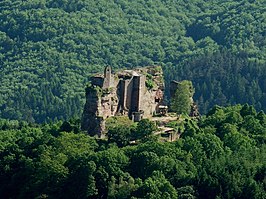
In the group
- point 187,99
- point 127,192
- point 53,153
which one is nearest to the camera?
point 127,192

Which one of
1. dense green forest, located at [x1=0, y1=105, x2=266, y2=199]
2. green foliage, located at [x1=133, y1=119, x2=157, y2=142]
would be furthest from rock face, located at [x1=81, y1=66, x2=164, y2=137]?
green foliage, located at [x1=133, y1=119, x2=157, y2=142]

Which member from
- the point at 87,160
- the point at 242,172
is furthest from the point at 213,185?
the point at 87,160

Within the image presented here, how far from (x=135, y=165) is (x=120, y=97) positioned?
11561 millimetres

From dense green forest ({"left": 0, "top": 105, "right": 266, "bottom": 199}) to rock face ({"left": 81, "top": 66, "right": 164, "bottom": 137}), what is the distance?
1.63 metres

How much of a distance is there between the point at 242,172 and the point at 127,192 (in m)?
12.3

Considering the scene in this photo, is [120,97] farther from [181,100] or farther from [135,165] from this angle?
[135,165]

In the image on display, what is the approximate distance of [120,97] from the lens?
137625 millimetres

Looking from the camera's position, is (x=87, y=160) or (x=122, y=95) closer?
(x=87, y=160)

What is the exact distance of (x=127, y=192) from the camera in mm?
122938

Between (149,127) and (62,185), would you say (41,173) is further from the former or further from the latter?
(149,127)

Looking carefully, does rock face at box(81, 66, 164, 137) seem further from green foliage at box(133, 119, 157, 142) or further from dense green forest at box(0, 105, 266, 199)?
green foliage at box(133, 119, 157, 142)

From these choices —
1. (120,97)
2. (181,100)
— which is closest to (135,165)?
(120,97)

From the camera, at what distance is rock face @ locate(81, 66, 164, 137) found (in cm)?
13438

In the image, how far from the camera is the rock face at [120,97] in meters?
134
